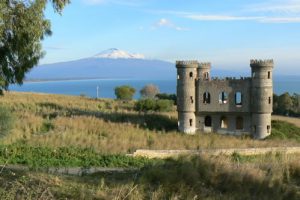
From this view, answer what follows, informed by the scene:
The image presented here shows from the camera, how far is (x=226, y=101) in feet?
132

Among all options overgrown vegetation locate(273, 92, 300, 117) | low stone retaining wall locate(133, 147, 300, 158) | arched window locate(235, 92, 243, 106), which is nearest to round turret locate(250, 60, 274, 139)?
arched window locate(235, 92, 243, 106)

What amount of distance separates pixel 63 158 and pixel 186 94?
74.1 feet

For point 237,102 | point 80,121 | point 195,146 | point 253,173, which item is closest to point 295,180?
point 253,173

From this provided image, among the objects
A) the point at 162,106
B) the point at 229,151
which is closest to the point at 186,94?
the point at 162,106

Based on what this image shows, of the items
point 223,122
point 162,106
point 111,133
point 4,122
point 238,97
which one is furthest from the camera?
point 162,106

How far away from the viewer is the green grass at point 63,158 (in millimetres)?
18000

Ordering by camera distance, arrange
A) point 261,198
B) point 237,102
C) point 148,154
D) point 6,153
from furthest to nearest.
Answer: point 237,102 → point 148,154 → point 6,153 → point 261,198

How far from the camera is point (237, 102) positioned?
40.6m

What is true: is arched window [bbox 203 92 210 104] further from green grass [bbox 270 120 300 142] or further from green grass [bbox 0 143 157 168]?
green grass [bbox 0 143 157 168]

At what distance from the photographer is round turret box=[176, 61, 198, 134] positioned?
4062 centimetres

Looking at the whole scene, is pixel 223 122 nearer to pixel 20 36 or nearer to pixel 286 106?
pixel 286 106

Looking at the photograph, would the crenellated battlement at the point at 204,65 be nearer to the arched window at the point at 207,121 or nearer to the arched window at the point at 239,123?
the arched window at the point at 207,121

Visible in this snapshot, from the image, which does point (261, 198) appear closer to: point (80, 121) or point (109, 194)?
point (109, 194)

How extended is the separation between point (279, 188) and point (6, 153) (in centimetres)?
1164
